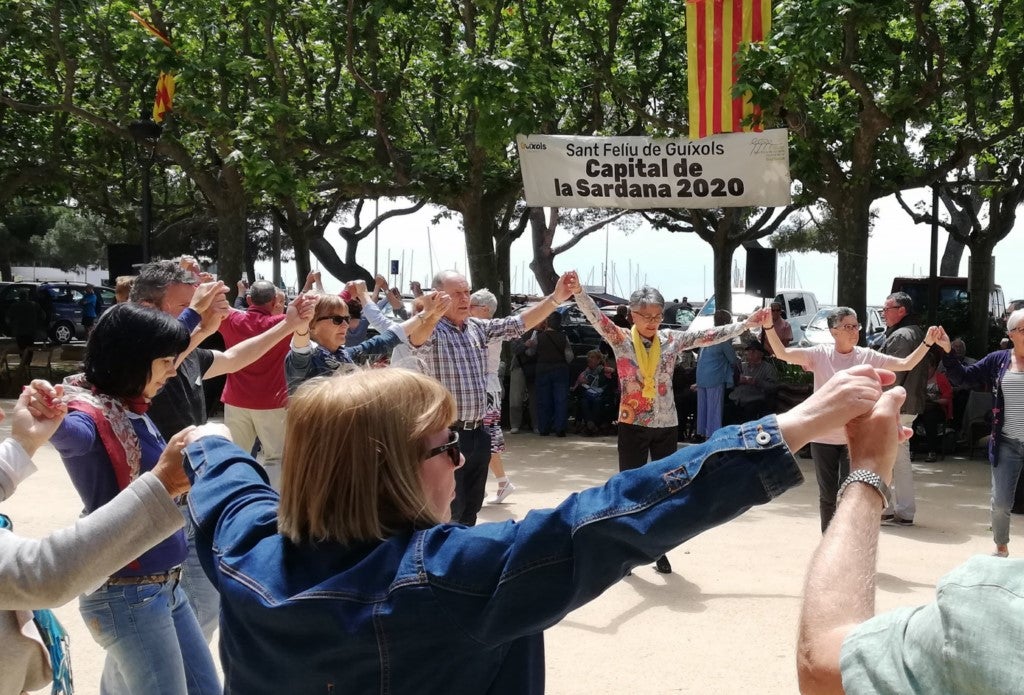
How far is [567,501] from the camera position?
1.50 m

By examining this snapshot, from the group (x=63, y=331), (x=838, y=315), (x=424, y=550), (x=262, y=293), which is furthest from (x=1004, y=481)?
(x=63, y=331)

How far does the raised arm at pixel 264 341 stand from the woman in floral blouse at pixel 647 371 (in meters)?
2.75

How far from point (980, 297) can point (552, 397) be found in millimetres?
8539

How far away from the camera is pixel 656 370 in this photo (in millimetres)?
6984

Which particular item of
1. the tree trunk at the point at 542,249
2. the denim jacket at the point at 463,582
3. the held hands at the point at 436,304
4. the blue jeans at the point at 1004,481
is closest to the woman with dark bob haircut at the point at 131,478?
the denim jacket at the point at 463,582

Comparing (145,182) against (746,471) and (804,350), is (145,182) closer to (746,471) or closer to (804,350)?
(804,350)

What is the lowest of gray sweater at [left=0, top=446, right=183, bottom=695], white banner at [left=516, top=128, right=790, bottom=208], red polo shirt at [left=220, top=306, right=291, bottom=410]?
red polo shirt at [left=220, top=306, right=291, bottom=410]

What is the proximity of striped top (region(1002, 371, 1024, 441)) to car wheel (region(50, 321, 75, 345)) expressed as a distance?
25.9 meters

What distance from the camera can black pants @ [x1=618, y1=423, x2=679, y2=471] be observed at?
700 cm

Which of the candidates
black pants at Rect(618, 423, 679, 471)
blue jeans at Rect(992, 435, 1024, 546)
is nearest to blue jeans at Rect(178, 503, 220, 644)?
black pants at Rect(618, 423, 679, 471)

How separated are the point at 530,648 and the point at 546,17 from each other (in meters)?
13.3

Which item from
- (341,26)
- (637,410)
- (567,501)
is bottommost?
(637,410)

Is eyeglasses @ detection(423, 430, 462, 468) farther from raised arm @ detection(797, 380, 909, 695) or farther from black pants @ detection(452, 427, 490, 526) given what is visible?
black pants @ detection(452, 427, 490, 526)

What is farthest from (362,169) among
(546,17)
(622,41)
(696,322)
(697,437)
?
(696,322)
